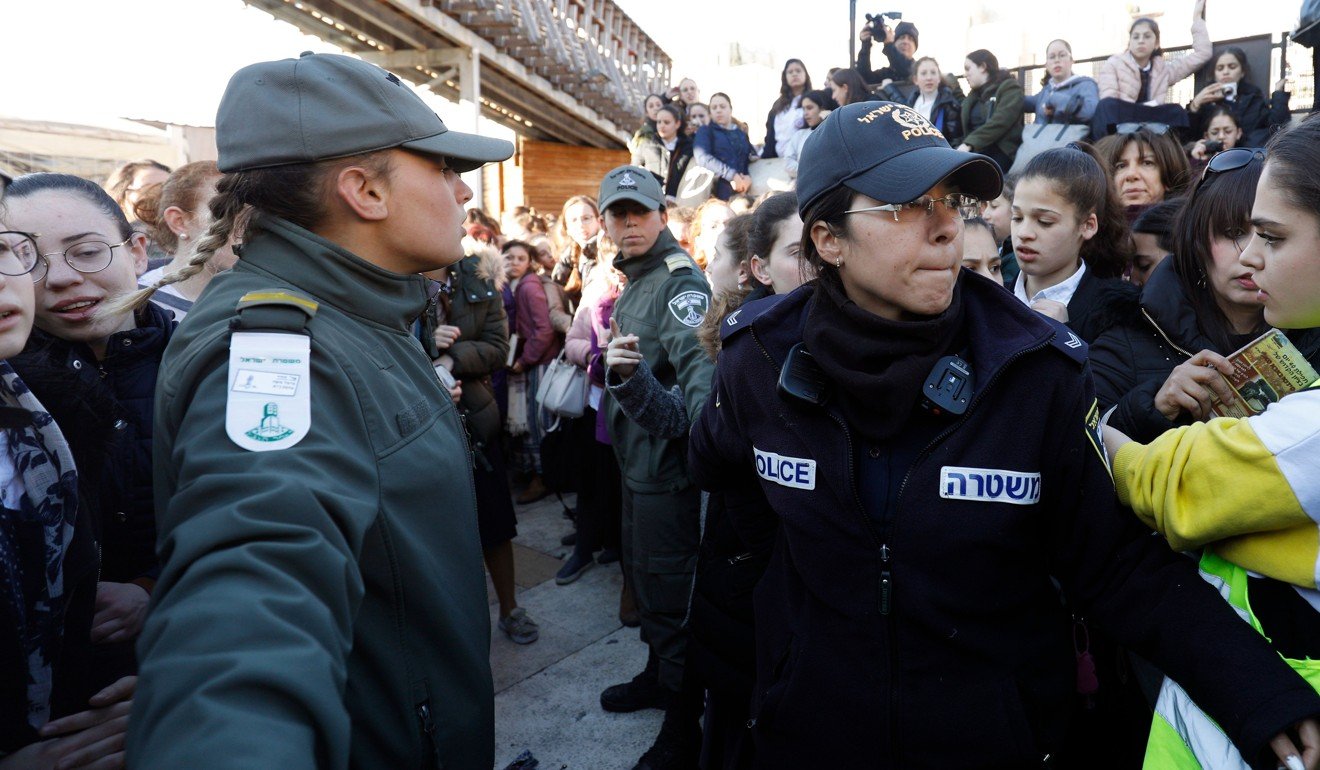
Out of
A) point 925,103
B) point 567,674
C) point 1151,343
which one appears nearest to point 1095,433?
point 1151,343

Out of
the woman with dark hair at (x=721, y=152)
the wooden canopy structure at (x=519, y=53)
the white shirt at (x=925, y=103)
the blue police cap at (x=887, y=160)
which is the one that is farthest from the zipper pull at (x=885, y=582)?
the wooden canopy structure at (x=519, y=53)

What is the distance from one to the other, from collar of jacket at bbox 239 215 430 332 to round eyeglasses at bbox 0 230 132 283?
0.42 meters

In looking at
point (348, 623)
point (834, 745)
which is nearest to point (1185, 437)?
point (834, 745)

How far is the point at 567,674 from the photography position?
3.92 metres

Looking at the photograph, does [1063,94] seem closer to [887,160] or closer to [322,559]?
[887,160]

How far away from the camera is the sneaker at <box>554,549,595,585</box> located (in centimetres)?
494

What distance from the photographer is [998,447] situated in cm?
153

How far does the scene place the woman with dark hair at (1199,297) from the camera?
2.11 meters

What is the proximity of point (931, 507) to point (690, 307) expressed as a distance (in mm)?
1952

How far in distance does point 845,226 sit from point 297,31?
43.7ft

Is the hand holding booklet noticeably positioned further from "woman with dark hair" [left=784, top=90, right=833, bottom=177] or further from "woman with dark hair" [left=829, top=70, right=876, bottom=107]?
"woman with dark hair" [left=829, top=70, right=876, bottom=107]

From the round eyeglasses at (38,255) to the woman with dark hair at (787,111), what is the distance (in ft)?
29.1

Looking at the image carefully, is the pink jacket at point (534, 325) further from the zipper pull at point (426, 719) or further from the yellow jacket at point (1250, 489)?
the yellow jacket at point (1250, 489)

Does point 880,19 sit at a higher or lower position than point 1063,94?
higher
